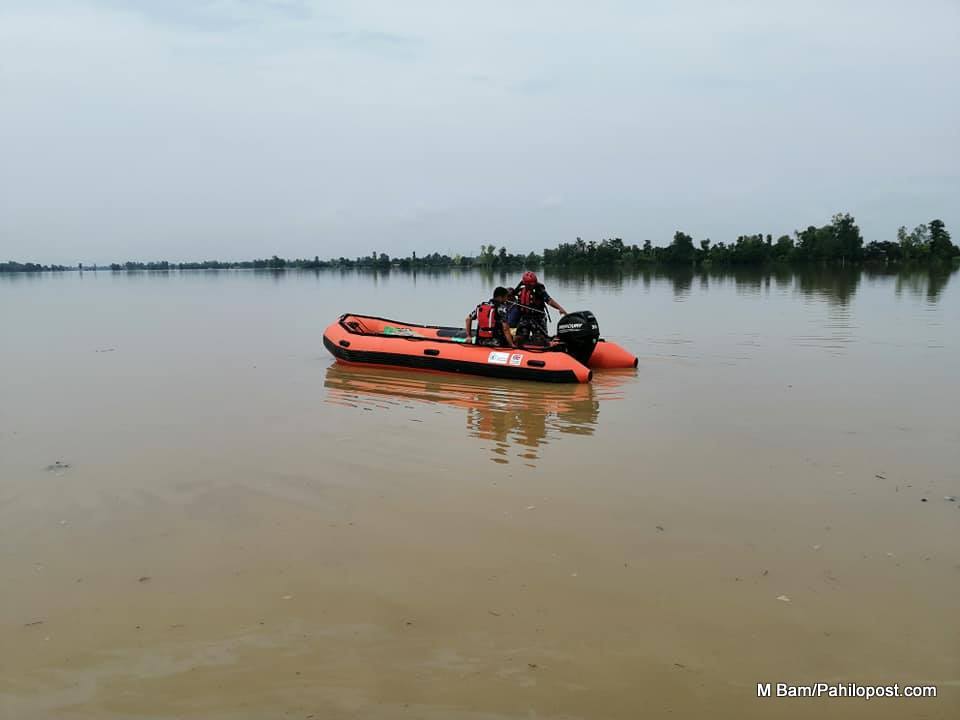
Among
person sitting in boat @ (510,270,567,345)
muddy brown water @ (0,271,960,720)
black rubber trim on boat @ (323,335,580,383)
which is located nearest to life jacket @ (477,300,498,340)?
person sitting in boat @ (510,270,567,345)

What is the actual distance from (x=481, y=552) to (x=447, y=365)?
641cm

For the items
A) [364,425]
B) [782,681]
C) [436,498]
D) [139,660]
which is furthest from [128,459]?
[782,681]

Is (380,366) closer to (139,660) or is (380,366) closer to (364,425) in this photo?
(364,425)

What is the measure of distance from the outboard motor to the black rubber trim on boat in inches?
29.9

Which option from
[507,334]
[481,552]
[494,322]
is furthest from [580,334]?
[481,552]

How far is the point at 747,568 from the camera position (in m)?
3.74

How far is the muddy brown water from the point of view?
9.19 ft

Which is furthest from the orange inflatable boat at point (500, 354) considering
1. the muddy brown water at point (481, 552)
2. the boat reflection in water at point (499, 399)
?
the muddy brown water at point (481, 552)

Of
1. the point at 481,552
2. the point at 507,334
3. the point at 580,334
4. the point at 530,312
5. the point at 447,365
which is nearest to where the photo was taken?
the point at 481,552

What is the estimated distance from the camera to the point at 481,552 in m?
3.98

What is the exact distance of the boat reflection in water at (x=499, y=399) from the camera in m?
6.84

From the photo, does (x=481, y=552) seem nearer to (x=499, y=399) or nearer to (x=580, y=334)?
(x=499, y=399)

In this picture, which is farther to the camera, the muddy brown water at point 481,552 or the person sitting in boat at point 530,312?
the person sitting in boat at point 530,312

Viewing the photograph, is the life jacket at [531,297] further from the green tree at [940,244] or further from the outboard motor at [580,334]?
the green tree at [940,244]
